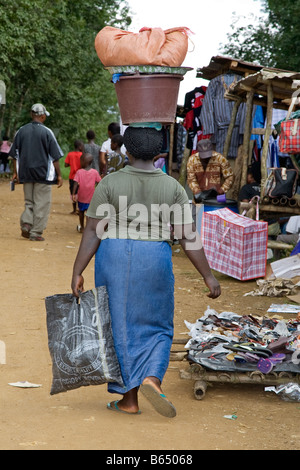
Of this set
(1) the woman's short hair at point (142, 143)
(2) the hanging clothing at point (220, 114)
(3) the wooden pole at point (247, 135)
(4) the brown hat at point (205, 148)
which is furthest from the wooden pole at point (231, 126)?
(1) the woman's short hair at point (142, 143)

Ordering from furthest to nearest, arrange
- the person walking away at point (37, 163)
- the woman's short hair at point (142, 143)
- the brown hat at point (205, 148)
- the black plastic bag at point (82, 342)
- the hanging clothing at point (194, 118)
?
1. the hanging clothing at point (194, 118)
2. the person walking away at point (37, 163)
3. the brown hat at point (205, 148)
4. the woman's short hair at point (142, 143)
5. the black plastic bag at point (82, 342)

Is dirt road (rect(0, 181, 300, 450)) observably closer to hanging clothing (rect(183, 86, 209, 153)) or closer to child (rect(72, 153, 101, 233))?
child (rect(72, 153, 101, 233))

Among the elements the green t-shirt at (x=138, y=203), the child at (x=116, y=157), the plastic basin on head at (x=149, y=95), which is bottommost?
the child at (x=116, y=157)

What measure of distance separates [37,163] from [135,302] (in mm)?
7658

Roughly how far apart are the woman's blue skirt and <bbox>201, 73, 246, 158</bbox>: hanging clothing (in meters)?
8.38

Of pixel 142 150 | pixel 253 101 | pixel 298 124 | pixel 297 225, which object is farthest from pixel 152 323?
pixel 253 101

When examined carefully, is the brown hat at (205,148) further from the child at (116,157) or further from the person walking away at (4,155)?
the person walking away at (4,155)

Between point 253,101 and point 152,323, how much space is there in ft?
24.7

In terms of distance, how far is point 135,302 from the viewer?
13.9 ft

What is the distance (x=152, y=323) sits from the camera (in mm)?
4297

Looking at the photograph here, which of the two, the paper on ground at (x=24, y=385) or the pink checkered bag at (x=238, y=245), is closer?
the paper on ground at (x=24, y=385)

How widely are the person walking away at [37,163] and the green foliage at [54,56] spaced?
25.0 ft

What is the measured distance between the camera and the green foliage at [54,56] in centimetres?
2000

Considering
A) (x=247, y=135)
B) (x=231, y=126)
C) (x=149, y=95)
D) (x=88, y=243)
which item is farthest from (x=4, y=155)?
(x=88, y=243)
